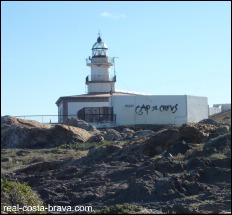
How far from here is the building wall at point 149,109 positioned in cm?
4138

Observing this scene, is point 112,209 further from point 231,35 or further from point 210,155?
point 210,155

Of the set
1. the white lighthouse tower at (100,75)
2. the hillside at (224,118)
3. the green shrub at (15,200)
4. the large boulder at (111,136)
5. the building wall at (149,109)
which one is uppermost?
the white lighthouse tower at (100,75)

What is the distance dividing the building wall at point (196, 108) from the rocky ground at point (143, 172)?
14.4 m

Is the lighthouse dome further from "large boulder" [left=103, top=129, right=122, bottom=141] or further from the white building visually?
"large boulder" [left=103, top=129, right=122, bottom=141]

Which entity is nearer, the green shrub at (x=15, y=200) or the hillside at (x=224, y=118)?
the green shrub at (x=15, y=200)

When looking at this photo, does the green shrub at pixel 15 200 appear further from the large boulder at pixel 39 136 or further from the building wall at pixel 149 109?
the building wall at pixel 149 109

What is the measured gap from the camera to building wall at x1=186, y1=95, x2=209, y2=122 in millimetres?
42312

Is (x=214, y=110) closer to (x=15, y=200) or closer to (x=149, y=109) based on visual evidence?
(x=149, y=109)

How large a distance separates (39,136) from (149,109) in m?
11.7

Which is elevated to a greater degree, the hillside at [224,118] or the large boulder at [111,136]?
the hillside at [224,118]

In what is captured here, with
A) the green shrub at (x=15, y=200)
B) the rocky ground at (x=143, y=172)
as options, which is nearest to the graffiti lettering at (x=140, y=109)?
the rocky ground at (x=143, y=172)

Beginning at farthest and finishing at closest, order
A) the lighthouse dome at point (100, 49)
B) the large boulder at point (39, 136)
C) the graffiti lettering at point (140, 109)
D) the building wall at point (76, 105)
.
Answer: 1. the lighthouse dome at point (100, 49)
2. the building wall at point (76, 105)
3. the graffiti lettering at point (140, 109)
4. the large boulder at point (39, 136)

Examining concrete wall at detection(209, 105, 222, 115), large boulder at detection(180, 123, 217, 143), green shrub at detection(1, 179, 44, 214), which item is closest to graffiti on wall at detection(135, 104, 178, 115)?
concrete wall at detection(209, 105, 222, 115)

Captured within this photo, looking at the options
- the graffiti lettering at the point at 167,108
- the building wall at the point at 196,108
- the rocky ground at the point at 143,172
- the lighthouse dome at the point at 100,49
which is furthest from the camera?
the lighthouse dome at the point at 100,49
